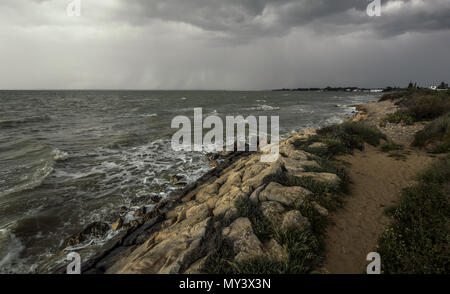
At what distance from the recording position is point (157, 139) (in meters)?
18.2

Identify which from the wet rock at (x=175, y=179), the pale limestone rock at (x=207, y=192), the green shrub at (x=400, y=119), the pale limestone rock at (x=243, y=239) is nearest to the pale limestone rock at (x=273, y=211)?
the pale limestone rock at (x=243, y=239)

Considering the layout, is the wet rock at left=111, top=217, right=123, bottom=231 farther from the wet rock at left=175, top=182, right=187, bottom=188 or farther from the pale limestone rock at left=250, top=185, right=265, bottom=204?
the pale limestone rock at left=250, top=185, right=265, bottom=204

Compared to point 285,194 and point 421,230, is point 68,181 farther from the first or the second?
point 421,230

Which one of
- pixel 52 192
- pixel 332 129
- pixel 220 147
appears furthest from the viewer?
pixel 220 147

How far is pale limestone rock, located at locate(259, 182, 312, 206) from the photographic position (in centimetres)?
520

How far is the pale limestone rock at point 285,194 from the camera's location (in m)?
5.20

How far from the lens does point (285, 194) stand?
214 inches

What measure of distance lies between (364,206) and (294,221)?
2.72 meters

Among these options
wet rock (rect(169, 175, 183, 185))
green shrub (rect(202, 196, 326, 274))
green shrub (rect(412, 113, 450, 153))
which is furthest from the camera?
green shrub (rect(412, 113, 450, 153))

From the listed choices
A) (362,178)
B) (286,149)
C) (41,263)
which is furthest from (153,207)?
(362,178)

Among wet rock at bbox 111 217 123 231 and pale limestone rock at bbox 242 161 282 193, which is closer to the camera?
pale limestone rock at bbox 242 161 282 193

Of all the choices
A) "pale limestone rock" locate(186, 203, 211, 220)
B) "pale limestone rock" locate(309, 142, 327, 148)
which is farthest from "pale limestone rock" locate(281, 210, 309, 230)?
"pale limestone rock" locate(309, 142, 327, 148)
